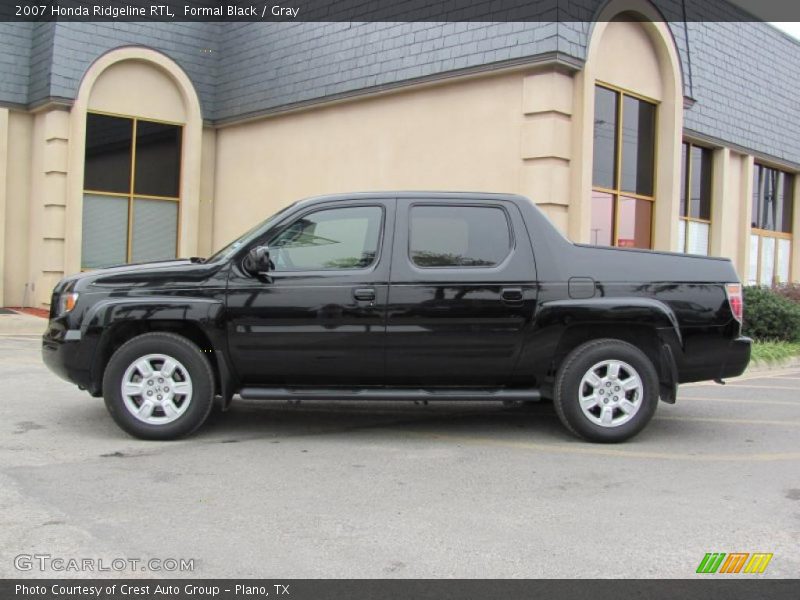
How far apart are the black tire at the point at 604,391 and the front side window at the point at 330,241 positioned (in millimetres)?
1748

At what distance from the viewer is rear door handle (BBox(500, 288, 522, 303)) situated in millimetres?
6223

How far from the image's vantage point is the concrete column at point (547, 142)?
11.7 metres

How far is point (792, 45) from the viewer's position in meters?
19.5

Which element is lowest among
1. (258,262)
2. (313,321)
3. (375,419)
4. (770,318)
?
(375,419)

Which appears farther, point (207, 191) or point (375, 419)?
point (207, 191)

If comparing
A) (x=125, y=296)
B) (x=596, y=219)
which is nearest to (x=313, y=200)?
(x=125, y=296)

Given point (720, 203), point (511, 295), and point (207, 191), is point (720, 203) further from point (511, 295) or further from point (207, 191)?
point (511, 295)

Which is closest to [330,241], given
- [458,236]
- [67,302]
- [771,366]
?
[458,236]

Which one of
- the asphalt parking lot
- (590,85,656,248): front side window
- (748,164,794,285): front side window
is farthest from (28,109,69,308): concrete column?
(748,164,794,285): front side window

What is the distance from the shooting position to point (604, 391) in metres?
6.32

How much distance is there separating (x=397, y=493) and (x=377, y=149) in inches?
394

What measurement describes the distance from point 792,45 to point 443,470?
18042 millimetres

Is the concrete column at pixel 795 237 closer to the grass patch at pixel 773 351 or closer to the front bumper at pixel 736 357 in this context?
the grass patch at pixel 773 351

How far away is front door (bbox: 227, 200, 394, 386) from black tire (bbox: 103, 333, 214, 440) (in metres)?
0.28
